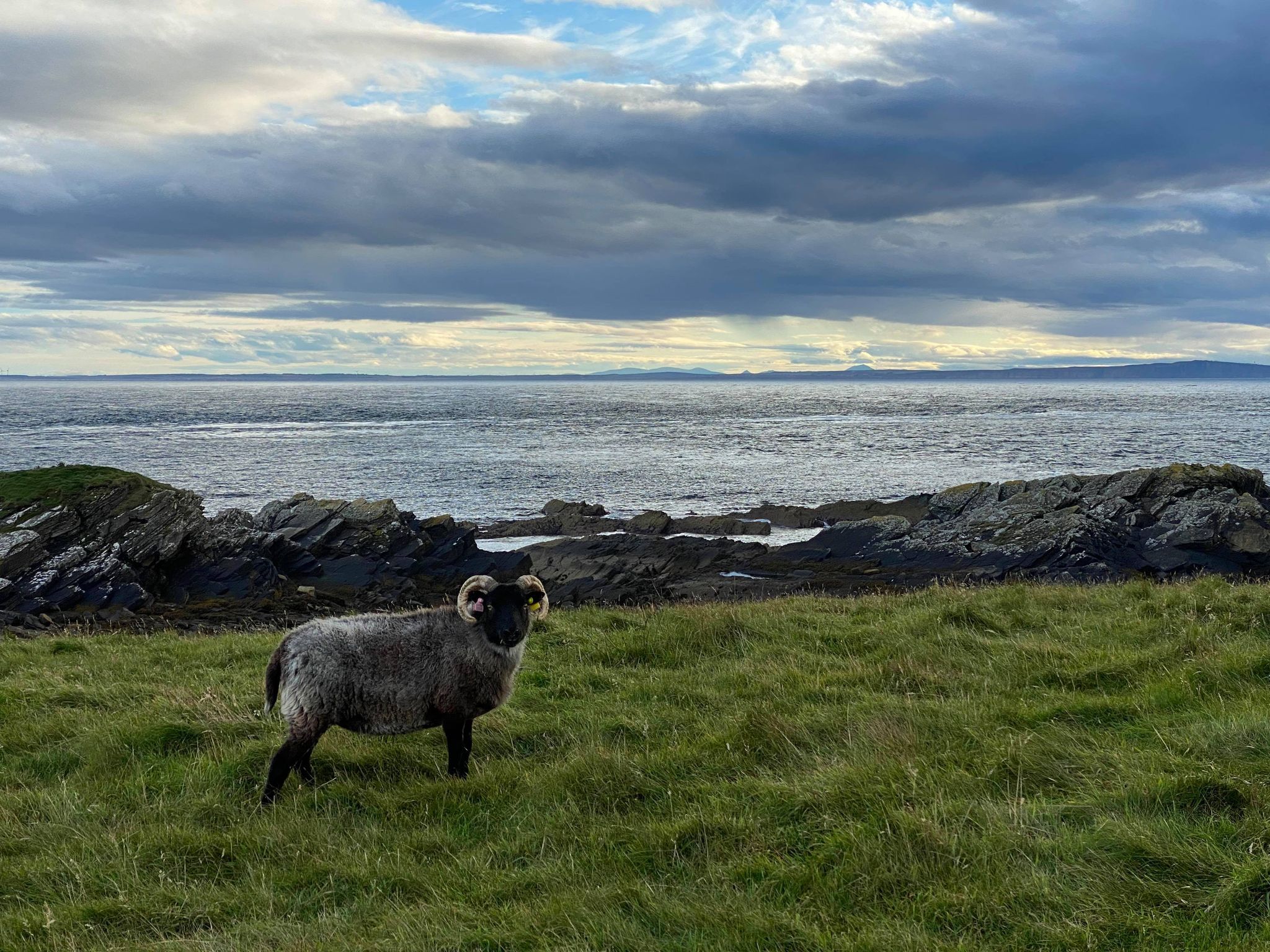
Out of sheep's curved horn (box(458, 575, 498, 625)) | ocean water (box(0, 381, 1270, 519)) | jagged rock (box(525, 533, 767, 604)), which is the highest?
sheep's curved horn (box(458, 575, 498, 625))

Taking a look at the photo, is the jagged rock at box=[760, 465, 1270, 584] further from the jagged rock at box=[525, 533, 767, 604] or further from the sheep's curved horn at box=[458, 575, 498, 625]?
the sheep's curved horn at box=[458, 575, 498, 625]

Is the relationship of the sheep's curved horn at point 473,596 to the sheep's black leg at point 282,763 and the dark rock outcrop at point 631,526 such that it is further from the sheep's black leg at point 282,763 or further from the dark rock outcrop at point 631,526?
the dark rock outcrop at point 631,526

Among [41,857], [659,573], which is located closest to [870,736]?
[41,857]

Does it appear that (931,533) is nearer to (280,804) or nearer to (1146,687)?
(1146,687)

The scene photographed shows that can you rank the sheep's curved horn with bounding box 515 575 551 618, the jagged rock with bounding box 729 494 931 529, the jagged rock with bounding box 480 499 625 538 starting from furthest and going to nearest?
the jagged rock with bounding box 729 494 931 529
the jagged rock with bounding box 480 499 625 538
the sheep's curved horn with bounding box 515 575 551 618

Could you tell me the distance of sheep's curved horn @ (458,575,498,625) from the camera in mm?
8492

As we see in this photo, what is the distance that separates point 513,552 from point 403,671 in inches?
1052

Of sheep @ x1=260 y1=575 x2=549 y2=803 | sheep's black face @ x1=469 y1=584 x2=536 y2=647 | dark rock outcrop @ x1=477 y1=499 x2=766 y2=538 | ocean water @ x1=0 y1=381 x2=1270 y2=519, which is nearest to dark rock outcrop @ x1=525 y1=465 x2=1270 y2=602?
dark rock outcrop @ x1=477 y1=499 x2=766 y2=538

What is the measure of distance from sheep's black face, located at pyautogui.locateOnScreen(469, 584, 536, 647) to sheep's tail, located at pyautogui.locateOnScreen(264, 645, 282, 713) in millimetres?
1791

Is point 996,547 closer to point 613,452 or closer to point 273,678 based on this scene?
point 273,678

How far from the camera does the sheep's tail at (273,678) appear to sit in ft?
27.3

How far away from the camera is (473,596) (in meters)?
8.63

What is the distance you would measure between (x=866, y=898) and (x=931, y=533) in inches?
1204

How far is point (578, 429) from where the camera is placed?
12138 cm
